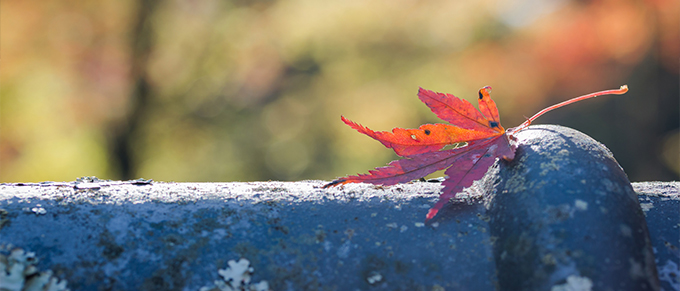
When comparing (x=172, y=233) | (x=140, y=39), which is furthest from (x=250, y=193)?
(x=140, y=39)

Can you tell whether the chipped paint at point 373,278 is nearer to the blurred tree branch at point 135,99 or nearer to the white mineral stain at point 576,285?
the white mineral stain at point 576,285

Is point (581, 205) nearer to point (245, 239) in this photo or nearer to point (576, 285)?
point (576, 285)

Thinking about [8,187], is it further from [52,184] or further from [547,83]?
[547,83]

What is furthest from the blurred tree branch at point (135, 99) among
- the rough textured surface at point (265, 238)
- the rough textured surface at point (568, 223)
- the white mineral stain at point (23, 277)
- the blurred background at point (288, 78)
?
the rough textured surface at point (568, 223)

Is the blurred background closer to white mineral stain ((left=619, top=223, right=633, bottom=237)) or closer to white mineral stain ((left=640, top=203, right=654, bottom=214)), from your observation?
white mineral stain ((left=640, top=203, right=654, bottom=214))

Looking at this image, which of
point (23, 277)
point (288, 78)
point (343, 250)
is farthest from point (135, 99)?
point (343, 250)

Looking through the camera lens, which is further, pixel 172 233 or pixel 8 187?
pixel 8 187

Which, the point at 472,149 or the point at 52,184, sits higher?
the point at 52,184

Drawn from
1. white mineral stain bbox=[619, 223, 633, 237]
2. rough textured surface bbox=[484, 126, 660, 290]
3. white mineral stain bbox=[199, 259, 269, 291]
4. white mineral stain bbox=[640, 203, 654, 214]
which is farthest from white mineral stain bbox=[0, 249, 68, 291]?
white mineral stain bbox=[640, 203, 654, 214]
